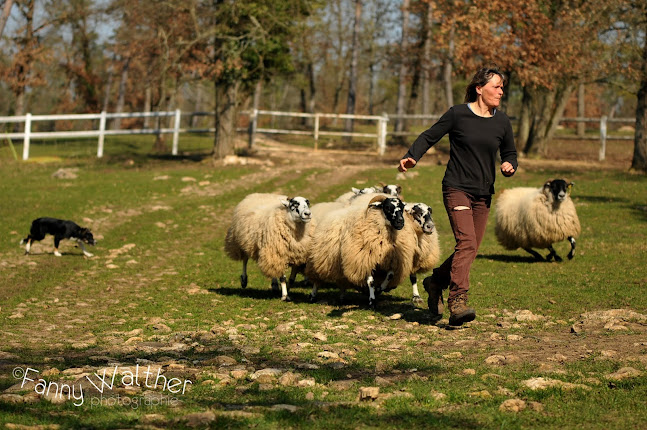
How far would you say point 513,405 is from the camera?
215 inches

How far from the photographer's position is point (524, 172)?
2931 centimetres

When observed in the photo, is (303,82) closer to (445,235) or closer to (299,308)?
(445,235)

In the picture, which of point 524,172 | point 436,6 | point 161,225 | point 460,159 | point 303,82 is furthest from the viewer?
point 303,82

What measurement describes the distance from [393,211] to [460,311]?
101 inches

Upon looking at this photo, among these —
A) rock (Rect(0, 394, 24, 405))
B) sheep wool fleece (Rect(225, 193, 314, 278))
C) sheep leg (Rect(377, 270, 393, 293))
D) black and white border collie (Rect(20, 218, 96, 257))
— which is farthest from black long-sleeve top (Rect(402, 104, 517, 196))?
black and white border collie (Rect(20, 218, 96, 257))

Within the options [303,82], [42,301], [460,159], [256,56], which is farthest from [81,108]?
[460,159]

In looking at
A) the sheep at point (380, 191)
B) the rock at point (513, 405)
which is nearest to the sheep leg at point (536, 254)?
the sheep at point (380, 191)

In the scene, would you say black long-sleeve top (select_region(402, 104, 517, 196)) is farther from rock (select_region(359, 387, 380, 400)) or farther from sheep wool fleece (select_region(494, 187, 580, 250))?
sheep wool fleece (select_region(494, 187, 580, 250))

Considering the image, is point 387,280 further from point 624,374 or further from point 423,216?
point 624,374

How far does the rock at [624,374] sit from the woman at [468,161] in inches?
81.5

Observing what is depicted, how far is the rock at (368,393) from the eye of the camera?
18.7ft

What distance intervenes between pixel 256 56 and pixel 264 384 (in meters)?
27.8

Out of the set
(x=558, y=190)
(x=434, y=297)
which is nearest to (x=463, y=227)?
(x=434, y=297)

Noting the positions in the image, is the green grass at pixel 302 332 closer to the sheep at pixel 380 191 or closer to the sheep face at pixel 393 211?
the sheep face at pixel 393 211
